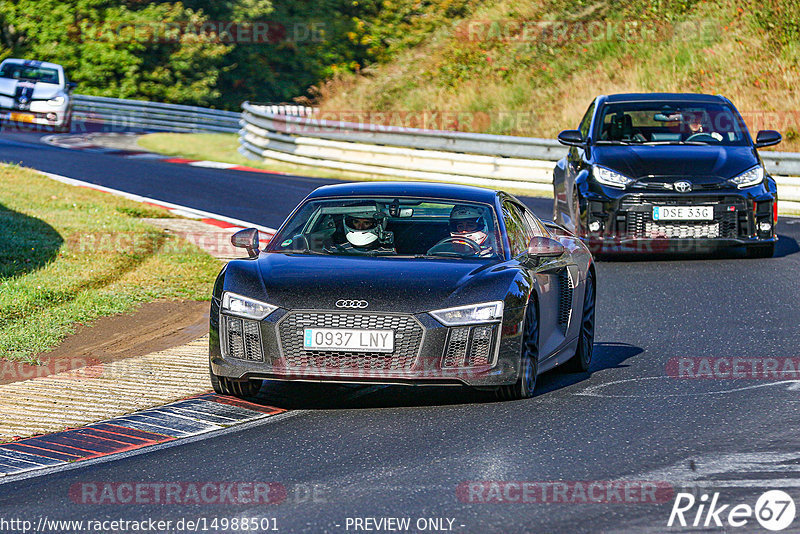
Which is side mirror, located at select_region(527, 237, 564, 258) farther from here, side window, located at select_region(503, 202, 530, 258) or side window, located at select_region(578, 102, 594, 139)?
side window, located at select_region(578, 102, 594, 139)

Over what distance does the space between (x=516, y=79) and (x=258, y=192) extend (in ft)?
36.5

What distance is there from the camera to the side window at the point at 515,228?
8.60m

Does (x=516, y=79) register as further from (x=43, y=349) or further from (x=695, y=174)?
(x=43, y=349)

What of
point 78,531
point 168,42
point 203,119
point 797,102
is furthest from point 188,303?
point 168,42

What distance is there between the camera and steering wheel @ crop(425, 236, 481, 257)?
8.36 meters

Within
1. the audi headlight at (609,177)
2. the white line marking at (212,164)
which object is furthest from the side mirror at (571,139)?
the white line marking at (212,164)

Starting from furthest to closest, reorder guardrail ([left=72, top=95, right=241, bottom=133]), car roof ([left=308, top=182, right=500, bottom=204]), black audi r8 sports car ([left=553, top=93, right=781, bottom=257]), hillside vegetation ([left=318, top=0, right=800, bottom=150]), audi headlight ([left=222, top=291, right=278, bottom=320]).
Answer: guardrail ([left=72, top=95, right=241, bottom=133]), hillside vegetation ([left=318, top=0, right=800, bottom=150]), black audi r8 sports car ([left=553, top=93, right=781, bottom=257]), car roof ([left=308, top=182, right=500, bottom=204]), audi headlight ([left=222, top=291, right=278, bottom=320])

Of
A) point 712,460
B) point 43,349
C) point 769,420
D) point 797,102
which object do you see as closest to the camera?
point 712,460

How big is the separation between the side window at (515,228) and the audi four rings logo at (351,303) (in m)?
1.33

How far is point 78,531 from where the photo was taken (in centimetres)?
553

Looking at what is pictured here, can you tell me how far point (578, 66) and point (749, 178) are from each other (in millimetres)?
16922

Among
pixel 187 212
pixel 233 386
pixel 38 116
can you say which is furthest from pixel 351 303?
pixel 38 116

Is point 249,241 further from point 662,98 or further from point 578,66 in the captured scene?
point 578,66

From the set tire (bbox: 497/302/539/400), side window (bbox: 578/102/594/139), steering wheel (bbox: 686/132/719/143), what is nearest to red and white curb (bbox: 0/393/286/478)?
tire (bbox: 497/302/539/400)
